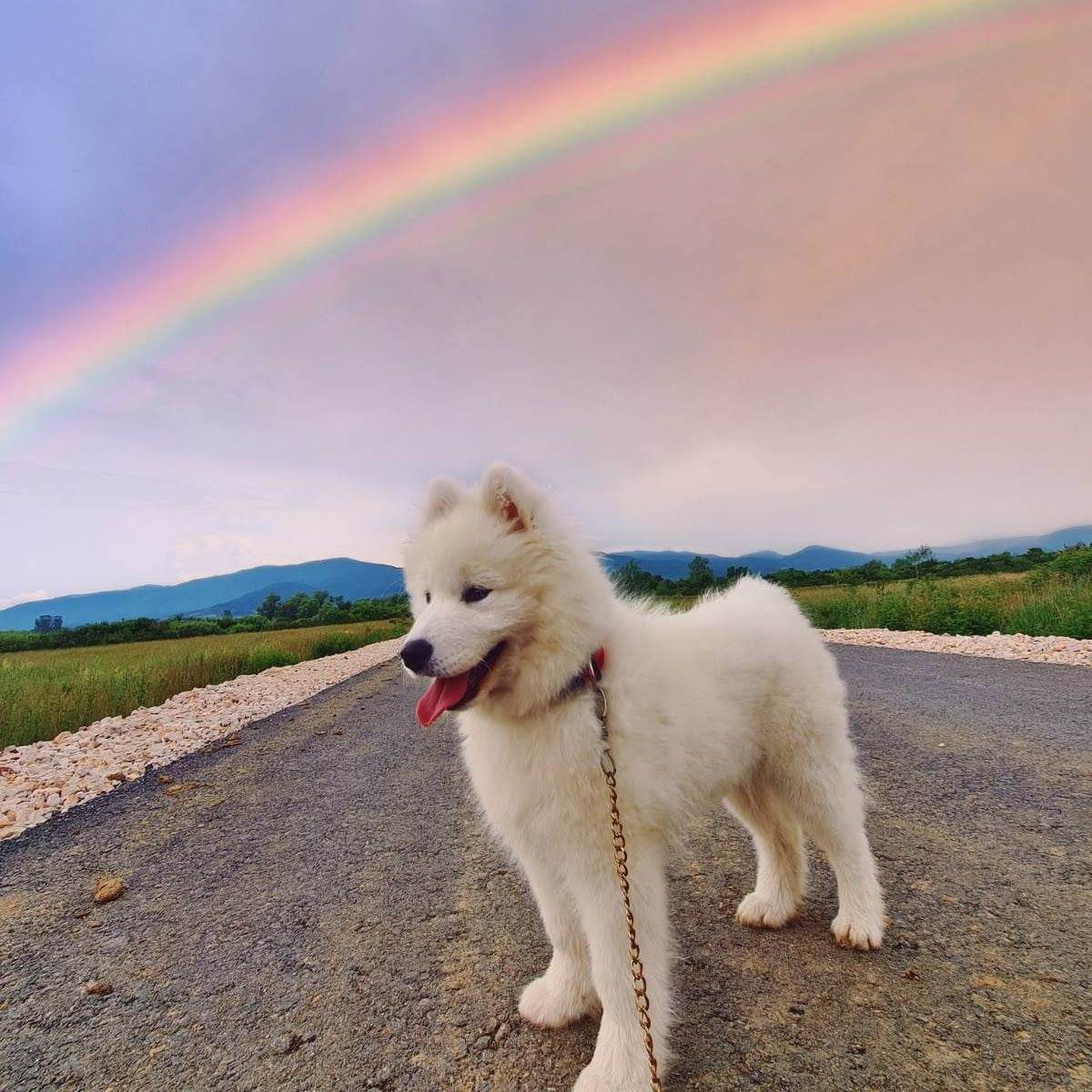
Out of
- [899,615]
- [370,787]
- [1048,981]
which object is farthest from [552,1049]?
[899,615]

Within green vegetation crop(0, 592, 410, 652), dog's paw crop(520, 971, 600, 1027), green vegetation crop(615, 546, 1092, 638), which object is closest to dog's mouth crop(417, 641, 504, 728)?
dog's paw crop(520, 971, 600, 1027)

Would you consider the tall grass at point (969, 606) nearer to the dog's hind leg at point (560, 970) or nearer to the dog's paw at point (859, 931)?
the dog's paw at point (859, 931)

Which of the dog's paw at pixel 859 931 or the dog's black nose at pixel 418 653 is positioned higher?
the dog's black nose at pixel 418 653

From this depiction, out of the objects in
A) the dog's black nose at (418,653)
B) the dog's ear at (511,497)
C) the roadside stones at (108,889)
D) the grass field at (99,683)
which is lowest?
the roadside stones at (108,889)

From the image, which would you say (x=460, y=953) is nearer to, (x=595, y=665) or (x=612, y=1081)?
(x=612, y=1081)

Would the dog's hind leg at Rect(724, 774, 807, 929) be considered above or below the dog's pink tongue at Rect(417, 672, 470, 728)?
below

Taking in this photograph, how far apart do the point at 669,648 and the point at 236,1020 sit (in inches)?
100

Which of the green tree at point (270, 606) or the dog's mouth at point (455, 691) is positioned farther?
the green tree at point (270, 606)

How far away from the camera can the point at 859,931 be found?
300 centimetres

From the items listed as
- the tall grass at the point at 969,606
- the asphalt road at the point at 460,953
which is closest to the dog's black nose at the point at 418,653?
the asphalt road at the point at 460,953

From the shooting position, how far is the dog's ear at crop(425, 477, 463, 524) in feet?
9.19

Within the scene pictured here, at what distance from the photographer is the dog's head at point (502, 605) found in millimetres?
2363

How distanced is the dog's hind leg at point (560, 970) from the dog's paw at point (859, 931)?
1.28m

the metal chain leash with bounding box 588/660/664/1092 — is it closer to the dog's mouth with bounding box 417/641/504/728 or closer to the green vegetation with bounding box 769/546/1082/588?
the dog's mouth with bounding box 417/641/504/728
